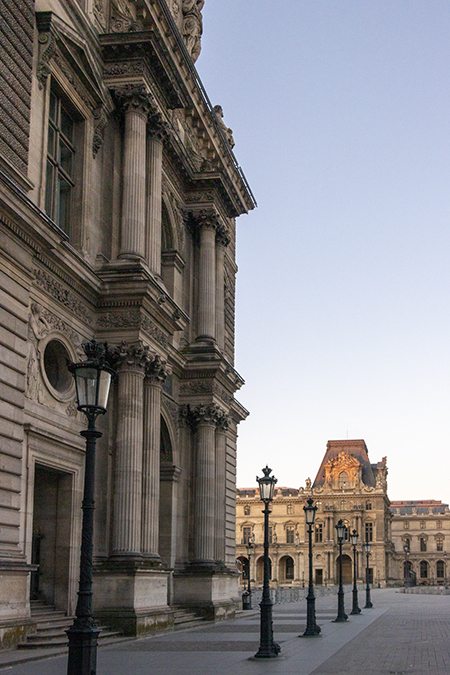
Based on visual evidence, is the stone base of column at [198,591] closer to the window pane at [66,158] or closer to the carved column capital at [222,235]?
the carved column capital at [222,235]

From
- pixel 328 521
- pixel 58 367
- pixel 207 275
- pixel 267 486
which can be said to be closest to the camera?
pixel 267 486

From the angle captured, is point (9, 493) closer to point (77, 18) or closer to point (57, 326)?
point (57, 326)

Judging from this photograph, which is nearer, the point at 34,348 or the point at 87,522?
the point at 87,522

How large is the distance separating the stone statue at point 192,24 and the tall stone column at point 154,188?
10.4m

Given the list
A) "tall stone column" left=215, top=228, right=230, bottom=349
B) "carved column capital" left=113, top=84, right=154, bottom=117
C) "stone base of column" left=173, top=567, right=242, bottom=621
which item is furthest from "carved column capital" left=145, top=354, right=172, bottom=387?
"tall stone column" left=215, top=228, right=230, bottom=349

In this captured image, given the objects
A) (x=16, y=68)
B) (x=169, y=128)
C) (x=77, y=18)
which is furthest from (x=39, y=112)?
(x=169, y=128)

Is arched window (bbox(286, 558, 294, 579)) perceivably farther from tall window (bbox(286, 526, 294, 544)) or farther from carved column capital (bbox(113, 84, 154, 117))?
carved column capital (bbox(113, 84, 154, 117))

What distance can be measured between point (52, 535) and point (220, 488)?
547 inches

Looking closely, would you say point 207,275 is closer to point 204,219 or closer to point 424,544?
point 204,219

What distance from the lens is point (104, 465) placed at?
988 inches

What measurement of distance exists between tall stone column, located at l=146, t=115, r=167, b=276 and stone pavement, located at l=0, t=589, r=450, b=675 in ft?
37.2

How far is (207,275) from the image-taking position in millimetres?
36719

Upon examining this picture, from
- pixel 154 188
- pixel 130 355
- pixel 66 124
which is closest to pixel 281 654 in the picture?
pixel 130 355

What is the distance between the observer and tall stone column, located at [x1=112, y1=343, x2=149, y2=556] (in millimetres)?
24438
